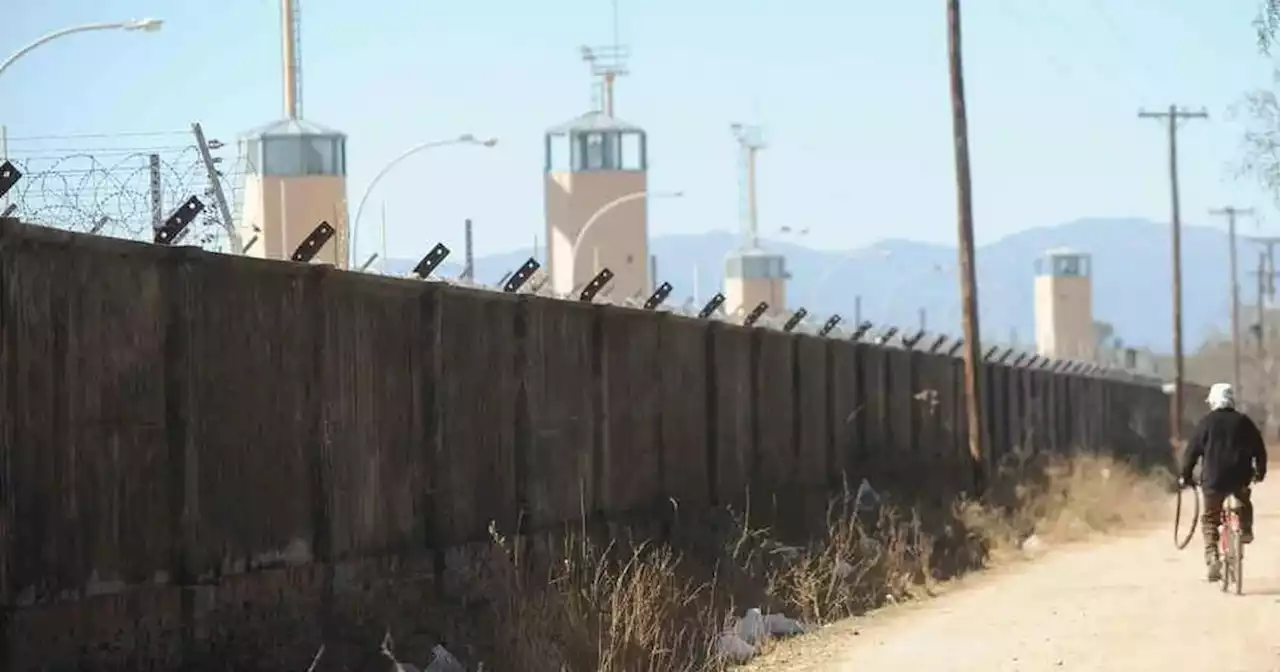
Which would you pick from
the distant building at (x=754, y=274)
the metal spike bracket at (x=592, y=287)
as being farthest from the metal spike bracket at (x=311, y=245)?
the distant building at (x=754, y=274)

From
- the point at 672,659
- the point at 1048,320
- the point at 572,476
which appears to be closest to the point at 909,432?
the point at 572,476

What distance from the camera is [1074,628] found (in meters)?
16.6

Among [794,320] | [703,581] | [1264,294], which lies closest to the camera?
[703,581]

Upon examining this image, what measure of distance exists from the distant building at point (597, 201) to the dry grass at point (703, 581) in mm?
55476

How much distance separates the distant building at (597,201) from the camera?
84.4 m

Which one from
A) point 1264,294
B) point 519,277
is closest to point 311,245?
point 519,277

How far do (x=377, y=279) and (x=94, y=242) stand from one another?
323cm

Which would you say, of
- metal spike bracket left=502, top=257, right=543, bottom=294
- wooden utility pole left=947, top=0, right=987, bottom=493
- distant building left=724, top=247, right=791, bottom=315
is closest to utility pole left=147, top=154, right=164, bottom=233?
metal spike bracket left=502, top=257, right=543, bottom=294

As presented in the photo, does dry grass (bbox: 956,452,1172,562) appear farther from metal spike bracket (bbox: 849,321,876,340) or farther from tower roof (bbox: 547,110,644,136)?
tower roof (bbox: 547,110,644,136)

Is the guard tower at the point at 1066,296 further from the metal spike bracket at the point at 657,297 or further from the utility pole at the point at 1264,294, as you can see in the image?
the metal spike bracket at the point at 657,297

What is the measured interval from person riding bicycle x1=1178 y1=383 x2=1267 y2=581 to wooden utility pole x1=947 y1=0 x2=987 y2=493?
10.5 metres

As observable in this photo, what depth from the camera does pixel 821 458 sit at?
83.4 ft

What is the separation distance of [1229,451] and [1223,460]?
93 mm

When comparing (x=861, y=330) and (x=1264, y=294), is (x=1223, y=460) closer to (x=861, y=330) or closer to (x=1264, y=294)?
(x=861, y=330)
